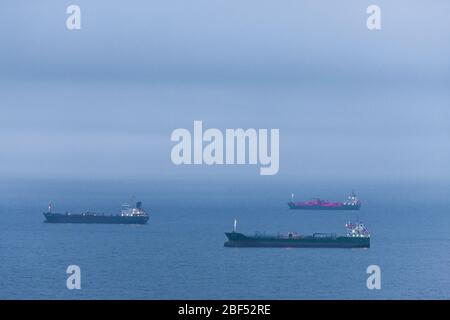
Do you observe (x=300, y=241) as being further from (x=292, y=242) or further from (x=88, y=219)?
(x=88, y=219)

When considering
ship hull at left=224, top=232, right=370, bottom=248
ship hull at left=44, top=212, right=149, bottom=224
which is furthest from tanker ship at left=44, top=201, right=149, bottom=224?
ship hull at left=224, top=232, right=370, bottom=248

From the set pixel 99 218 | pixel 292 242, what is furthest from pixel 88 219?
pixel 292 242

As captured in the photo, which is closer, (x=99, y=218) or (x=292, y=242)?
(x=292, y=242)

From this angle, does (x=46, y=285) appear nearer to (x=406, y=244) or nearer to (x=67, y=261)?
(x=67, y=261)

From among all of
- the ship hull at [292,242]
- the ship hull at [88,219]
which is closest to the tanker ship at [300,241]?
the ship hull at [292,242]

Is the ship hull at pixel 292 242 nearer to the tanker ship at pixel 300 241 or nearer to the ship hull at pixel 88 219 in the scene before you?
the tanker ship at pixel 300 241

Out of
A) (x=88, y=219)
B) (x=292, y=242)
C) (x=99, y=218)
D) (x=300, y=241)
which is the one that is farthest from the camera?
(x=99, y=218)

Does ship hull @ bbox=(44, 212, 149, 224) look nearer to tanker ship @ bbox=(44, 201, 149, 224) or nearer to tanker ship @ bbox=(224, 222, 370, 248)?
tanker ship @ bbox=(44, 201, 149, 224)
